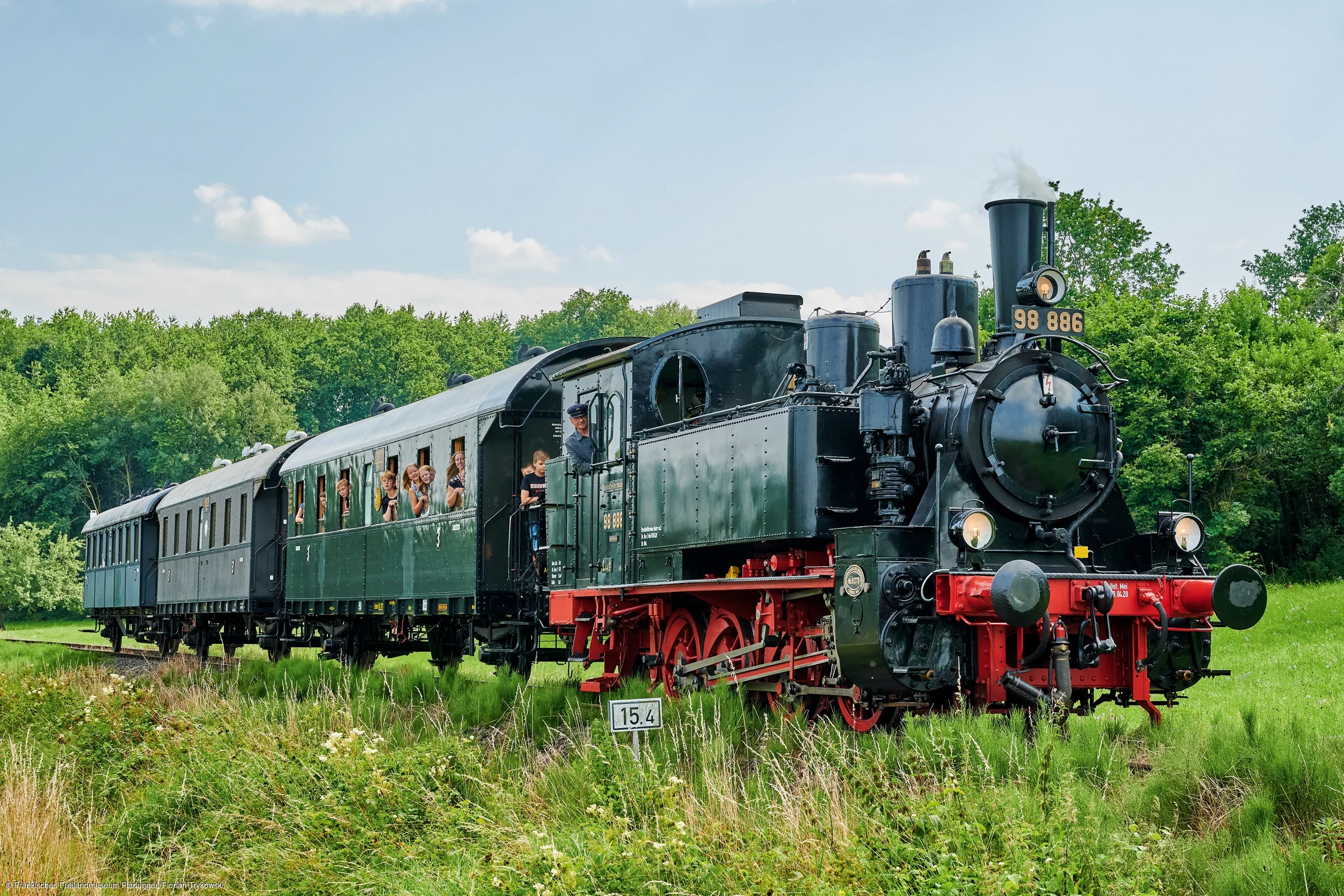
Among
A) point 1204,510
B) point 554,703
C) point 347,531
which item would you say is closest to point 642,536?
point 554,703

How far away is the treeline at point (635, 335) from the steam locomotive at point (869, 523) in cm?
1109

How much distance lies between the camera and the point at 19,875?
8.00 m

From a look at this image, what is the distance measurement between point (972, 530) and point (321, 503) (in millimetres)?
13680

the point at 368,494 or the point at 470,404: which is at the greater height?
the point at 470,404

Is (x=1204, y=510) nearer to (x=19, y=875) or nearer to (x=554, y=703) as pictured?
(x=554, y=703)

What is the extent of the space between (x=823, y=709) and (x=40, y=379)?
78052mm

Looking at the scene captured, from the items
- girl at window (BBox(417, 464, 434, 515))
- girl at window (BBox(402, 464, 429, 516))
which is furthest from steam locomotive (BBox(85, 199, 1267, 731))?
girl at window (BBox(402, 464, 429, 516))

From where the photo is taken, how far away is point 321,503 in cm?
2078

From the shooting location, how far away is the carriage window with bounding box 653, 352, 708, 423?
11.8 metres

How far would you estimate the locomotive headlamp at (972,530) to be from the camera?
9.20 meters

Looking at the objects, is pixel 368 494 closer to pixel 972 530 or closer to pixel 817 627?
pixel 817 627

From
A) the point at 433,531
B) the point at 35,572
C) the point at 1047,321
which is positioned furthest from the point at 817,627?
the point at 35,572

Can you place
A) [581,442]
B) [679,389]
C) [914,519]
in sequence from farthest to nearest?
[581,442] < [679,389] < [914,519]

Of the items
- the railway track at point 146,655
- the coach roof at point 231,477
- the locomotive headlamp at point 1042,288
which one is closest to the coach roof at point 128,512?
the coach roof at point 231,477
